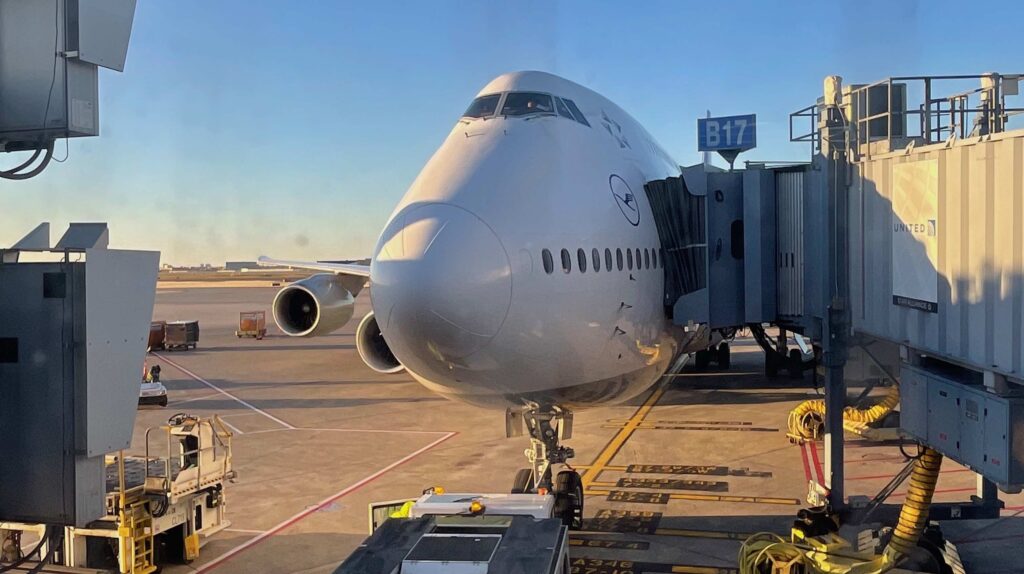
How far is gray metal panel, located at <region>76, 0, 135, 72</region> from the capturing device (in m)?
4.50

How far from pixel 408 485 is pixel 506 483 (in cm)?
159

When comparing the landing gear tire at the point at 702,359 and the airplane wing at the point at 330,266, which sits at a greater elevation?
the airplane wing at the point at 330,266

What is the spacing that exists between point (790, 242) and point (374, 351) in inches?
307

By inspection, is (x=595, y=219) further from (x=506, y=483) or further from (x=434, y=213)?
(x=506, y=483)

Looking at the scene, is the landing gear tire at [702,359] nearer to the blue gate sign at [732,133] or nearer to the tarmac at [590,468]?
the tarmac at [590,468]

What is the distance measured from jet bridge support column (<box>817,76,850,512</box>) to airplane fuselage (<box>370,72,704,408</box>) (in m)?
2.23

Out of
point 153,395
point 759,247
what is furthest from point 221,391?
point 759,247

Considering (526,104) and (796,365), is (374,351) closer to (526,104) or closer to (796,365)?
(526,104)

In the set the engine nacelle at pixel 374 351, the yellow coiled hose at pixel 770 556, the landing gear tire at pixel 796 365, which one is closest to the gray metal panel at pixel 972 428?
the yellow coiled hose at pixel 770 556

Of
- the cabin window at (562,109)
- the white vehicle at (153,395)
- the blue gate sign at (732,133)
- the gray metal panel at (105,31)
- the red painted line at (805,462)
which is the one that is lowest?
the red painted line at (805,462)

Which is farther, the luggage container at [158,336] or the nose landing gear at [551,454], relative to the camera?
the luggage container at [158,336]

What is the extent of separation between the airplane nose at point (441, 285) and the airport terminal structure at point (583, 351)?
3 centimetres

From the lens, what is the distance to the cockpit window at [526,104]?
1078 cm

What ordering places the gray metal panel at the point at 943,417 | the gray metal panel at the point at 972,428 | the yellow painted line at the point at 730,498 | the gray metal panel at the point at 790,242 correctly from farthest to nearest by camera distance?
the yellow painted line at the point at 730,498 < the gray metal panel at the point at 790,242 < the gray metal panel at the point at 943,417 < the gray metal panel at the point at 972,428
